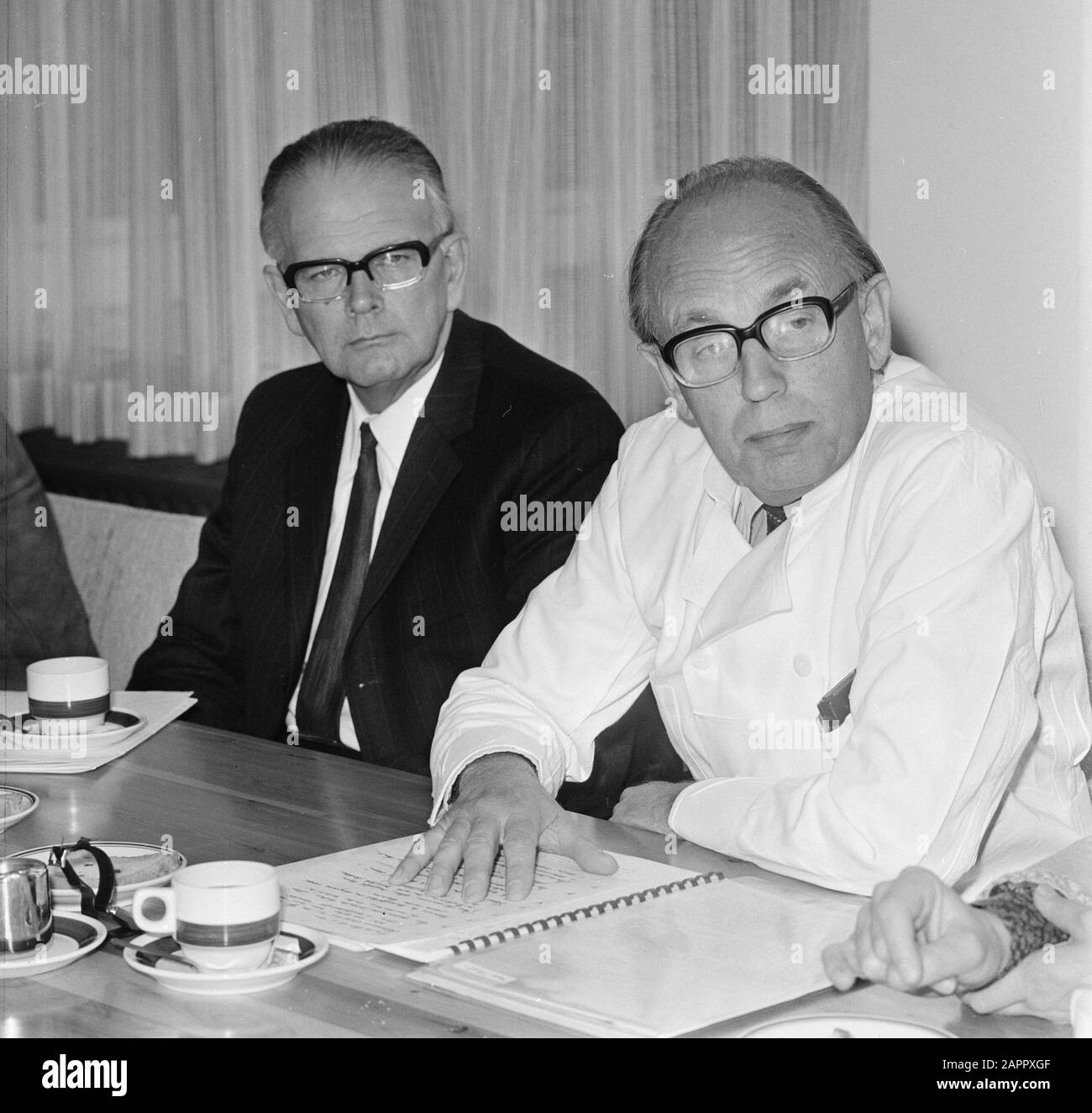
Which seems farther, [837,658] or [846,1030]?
[837,658]

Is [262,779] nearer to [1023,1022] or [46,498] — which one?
[1023,1022]

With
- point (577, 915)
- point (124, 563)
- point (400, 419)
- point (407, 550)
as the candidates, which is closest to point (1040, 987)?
point (577, 915)

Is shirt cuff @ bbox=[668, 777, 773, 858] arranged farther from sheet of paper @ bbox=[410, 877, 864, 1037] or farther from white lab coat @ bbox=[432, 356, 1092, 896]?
sheet of paper @ bbox=[410, 877, 864, 1037]

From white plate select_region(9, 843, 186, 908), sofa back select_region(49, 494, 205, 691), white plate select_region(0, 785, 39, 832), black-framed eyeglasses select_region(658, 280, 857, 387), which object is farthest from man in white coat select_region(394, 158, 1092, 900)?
sofa back select_region(49, 494, 205, 691)

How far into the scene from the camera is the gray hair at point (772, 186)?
1.71 m

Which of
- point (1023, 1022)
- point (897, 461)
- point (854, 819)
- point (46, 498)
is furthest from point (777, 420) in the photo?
point (46, 498)

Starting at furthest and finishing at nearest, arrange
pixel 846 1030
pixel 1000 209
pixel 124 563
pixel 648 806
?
pixel 124 563, pixel 1000 209, pixel 648 806, pixel 846 1030

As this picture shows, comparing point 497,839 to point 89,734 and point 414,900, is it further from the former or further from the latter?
point 89,734

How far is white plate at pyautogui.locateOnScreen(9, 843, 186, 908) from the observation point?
138 cm

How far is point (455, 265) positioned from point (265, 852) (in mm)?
1476

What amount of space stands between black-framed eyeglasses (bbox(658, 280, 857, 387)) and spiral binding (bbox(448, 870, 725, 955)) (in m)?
0.59

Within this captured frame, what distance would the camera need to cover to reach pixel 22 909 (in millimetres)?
1209

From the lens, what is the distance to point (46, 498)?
3.86 meters

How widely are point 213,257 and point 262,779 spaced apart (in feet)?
6.92
